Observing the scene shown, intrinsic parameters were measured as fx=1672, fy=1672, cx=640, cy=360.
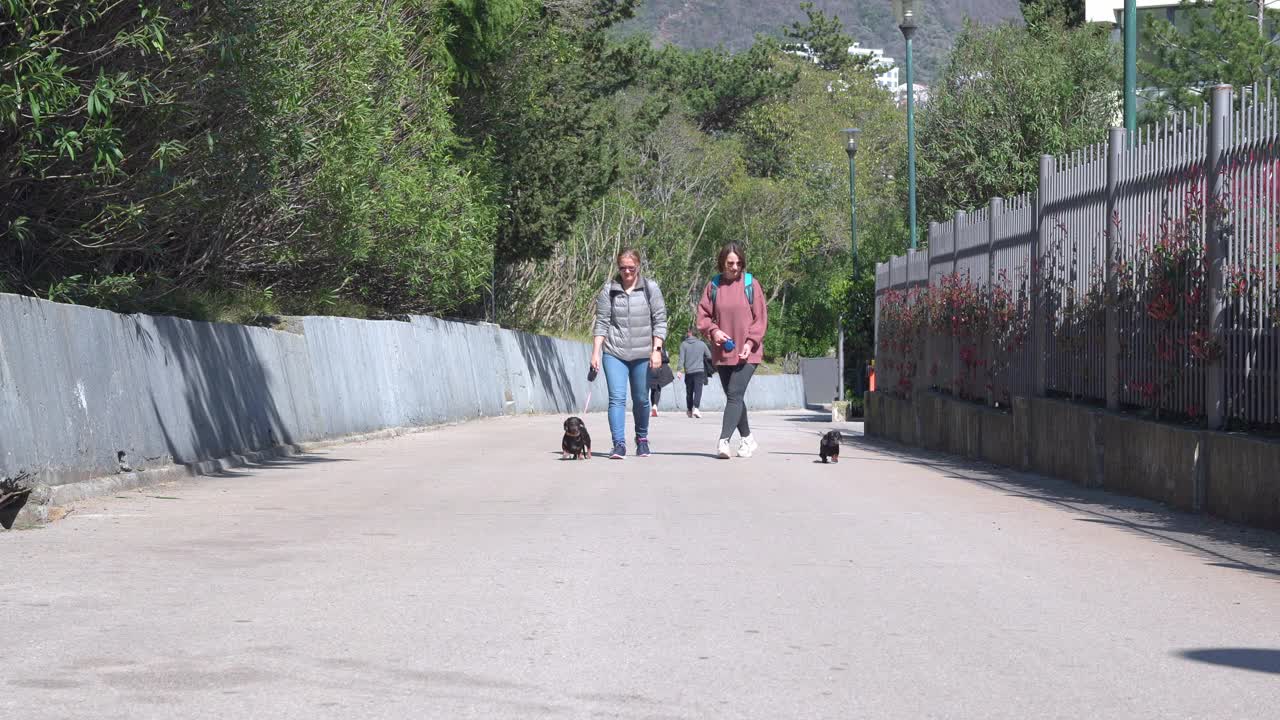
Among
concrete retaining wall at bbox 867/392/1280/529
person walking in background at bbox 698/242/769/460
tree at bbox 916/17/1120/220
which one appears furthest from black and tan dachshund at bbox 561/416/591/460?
tree at bbox 916/17/1120/220

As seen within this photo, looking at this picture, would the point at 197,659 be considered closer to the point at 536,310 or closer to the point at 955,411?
the point at 955,411

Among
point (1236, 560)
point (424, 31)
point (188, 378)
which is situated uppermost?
point (424, 31)

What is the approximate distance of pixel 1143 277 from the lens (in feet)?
38.3

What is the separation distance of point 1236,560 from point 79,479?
7078mm

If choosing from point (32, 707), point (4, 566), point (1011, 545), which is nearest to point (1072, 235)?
point (1011, 545)

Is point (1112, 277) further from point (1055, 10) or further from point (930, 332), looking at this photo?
point (1055, 10)

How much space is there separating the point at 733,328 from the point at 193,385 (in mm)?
4908

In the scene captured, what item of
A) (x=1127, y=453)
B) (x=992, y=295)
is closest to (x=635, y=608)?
(x=1127, y=453)

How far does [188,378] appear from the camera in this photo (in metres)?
13.8

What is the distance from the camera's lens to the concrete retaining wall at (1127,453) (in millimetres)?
9484

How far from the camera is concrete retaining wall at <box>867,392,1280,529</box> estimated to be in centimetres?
948

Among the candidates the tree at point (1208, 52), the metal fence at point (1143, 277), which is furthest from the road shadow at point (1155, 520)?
the tree at point (1208, 52)

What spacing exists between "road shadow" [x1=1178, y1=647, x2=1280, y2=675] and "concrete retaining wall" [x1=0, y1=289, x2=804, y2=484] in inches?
264

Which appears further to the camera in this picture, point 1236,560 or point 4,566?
point 1236,560
